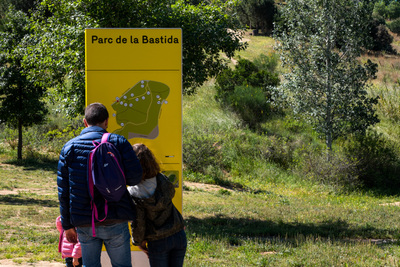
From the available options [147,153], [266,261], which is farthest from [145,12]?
[147,153]

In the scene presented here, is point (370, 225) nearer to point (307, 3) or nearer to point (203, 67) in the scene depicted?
point (203, 67)

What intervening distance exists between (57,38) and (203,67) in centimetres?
347

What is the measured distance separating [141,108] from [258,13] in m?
47.6

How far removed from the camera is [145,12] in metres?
11.2

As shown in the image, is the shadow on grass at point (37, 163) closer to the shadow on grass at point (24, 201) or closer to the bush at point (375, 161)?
the shadow on grass at point (24, 201)

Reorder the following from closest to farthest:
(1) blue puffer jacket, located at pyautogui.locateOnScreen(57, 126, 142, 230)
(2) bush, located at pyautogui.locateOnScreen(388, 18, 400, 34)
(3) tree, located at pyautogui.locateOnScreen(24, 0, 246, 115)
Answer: (1) blue puffer jacket, located at pyautogui.locateOnScreen(57, 126, 142, 230)
(3) tree, located at pyautogui.locateOnScreen(24, 0, 246, 115)
(2) bush, located at pyautogui.locateOnScreen(388, 18, 400, 34)

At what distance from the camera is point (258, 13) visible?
5141 cm

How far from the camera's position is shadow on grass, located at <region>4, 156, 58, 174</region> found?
21.2 metres

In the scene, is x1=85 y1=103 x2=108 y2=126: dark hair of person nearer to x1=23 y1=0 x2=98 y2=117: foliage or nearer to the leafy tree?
x1=23 y1=0 x2=98 y2=117: foliage

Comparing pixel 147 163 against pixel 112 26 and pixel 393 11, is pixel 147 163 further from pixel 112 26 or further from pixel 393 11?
pixel 393 11

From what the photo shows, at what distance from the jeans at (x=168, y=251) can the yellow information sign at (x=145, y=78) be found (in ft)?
5.85

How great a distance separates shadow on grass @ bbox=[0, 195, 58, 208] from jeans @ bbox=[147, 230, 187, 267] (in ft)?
30.3

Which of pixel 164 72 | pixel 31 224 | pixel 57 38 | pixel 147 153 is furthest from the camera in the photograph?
pixel 57 38

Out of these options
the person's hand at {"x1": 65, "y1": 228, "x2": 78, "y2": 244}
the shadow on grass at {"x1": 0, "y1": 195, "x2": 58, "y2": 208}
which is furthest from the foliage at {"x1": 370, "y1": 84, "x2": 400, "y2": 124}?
the person's hand at {"x1": 65, "y1": 228, "x2": 78, "y2": 244}
